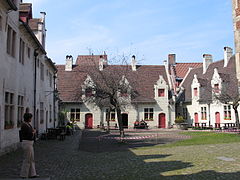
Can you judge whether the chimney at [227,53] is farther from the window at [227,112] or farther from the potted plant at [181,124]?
the potted plant at [181,124]

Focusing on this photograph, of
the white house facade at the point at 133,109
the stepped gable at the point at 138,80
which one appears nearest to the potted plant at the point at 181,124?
the white house facade at the point at 133,109

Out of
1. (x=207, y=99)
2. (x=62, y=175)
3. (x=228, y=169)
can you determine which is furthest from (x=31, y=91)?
(x=207, y=99)

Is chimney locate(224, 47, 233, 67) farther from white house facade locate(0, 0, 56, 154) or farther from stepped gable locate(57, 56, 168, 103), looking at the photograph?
white house facade locate(0, 0, 56, 154)

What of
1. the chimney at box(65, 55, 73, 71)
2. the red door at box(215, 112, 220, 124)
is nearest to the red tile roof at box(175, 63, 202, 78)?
the red door at box(215, 112, 220, 124)

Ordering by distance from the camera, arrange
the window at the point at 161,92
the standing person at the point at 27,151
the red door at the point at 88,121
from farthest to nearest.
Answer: the window at the point at 161,92 < the red door at the point at 88,121 < the standing person at the point at 27,151

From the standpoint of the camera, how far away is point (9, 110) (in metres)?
13.1

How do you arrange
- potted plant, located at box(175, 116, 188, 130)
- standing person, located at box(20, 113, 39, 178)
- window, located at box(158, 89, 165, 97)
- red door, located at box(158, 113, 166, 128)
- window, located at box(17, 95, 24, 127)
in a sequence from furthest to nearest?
window, located at box(158, 89, 165, 97) < red door, located at box(158, 113, 166, 128) < potted plant, located at box(175, 116, 188, 130) < window, located at box(17, 95, 24, 127) < standing person, located at box(20, 113, 39, 178)

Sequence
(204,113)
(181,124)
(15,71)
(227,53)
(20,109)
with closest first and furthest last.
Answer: (15,71) → (20,109) → (227,53) → (181,124) → (204,113)

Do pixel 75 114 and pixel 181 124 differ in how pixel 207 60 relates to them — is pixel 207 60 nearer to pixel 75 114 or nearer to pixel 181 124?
pixel 181 124

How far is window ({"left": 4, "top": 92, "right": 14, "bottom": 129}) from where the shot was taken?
12.6 meters

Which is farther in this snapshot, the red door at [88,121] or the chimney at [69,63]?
the chimney at [69,63]

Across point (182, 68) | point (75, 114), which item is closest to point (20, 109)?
point (75, 114)

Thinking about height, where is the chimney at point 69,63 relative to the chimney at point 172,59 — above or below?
below

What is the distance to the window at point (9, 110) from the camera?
41.3ft
